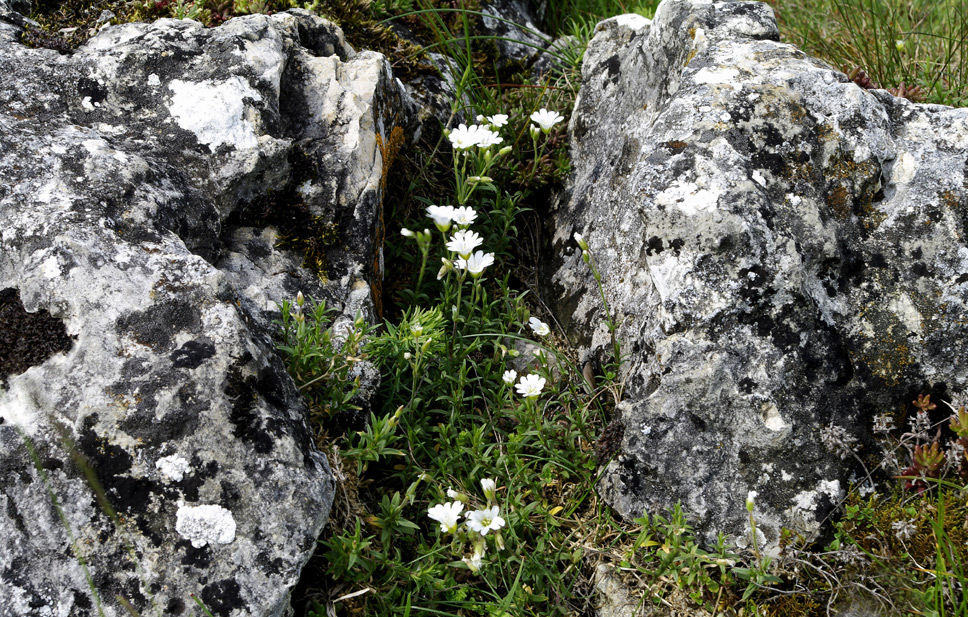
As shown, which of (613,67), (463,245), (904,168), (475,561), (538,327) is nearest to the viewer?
(475,561)

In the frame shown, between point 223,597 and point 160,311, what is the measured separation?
97 centimetres

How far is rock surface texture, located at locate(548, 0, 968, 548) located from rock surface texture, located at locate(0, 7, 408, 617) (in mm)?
1313

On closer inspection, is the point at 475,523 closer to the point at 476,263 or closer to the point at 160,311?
the point at 476,263

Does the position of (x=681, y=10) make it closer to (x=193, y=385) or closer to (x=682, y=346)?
(x=682, y=346)

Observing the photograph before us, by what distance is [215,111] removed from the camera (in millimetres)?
3027

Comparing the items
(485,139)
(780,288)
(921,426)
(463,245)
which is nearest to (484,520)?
(463,245)

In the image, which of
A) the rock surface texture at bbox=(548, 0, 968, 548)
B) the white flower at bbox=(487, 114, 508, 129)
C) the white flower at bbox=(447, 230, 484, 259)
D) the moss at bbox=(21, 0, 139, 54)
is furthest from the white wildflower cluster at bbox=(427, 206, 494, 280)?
the moss at bbox=(21, 0, 139, 54)

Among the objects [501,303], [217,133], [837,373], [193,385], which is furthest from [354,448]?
[837,373]

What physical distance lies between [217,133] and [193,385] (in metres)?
1.25

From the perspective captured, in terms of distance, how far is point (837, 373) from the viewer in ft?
8.81

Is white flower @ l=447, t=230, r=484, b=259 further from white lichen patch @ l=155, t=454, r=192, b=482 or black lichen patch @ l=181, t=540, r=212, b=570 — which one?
black lichen patch @ l=181, t=540, r=212, b=570

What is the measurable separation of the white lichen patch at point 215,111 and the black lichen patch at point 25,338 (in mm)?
1027

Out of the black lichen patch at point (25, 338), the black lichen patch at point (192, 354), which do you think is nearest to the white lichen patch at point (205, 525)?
the black lichen patch at point (192, 354)

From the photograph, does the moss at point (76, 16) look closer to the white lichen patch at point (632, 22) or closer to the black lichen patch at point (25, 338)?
the black lichen patch at point (25, 338)
